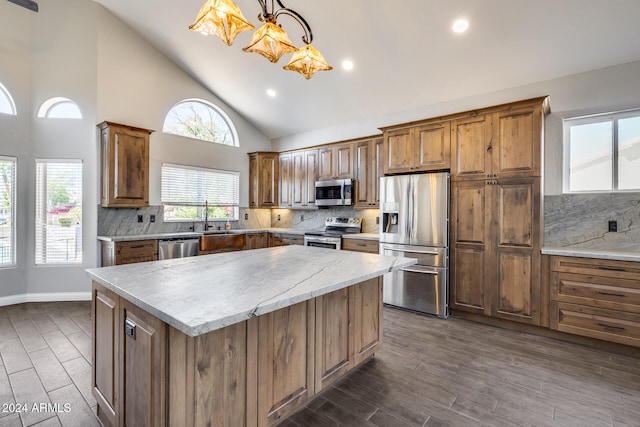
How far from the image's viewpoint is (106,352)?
1753mm

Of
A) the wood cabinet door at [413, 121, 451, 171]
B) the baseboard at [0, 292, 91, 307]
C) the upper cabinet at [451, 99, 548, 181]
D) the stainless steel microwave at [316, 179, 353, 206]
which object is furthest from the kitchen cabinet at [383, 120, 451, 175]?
the baseboard at [0, 292, 91, 307]

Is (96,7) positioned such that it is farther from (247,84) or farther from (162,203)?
(162,203)

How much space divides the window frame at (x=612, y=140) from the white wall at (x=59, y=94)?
6097 millimetres

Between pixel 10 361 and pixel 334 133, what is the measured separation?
5.22m

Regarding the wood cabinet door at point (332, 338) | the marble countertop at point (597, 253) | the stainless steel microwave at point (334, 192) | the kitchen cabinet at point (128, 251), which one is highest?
the stainless steel microwave at point (334, 192)

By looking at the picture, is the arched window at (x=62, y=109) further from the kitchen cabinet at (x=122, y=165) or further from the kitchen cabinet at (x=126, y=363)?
the kitchen cabinet at (x=126, y=363)

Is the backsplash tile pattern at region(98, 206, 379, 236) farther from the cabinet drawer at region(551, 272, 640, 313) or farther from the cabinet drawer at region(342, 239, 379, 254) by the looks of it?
the cabinet drawer at region(551, 272, 640, 313)

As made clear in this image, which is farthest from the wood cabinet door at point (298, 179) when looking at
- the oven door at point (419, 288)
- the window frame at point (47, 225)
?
the window frame at point (47, 225)

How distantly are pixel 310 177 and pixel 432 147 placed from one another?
2.47m

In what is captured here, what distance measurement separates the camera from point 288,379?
179cm

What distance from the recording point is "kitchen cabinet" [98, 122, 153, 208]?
434 cm

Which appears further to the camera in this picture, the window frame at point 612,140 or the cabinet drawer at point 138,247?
the cabinet drawer at point 138,247

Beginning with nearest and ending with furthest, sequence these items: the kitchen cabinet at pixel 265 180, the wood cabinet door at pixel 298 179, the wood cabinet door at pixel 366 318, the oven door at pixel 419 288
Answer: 1. the wood cabinet door at pixel 366 318
2. the oven door at pixel 419 288
3. the wood cabinet door at pixel 298 179
4. the kitchen cabinet at pixel 265 180

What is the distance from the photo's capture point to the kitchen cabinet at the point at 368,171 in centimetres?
487
